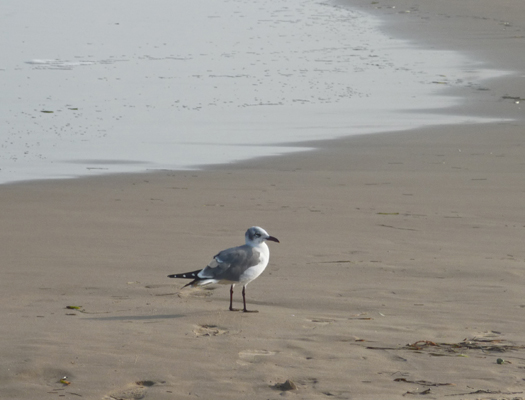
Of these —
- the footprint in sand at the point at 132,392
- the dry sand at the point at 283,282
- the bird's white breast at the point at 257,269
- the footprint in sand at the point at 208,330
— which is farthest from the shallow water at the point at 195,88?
the footprint in sand at the point at 132,392

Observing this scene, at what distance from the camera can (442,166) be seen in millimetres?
11352

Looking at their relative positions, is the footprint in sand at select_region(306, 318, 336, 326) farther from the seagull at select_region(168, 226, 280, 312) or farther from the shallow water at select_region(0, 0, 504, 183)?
the shallow water at select_region(0, 0, 504, 183)

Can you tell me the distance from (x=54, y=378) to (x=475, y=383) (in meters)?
2.28

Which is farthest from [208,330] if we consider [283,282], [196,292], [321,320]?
[283,282]

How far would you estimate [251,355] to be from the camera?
5152mm

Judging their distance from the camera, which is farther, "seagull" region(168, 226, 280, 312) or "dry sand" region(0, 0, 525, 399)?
"seagull" region(168, 226, 280, 312)

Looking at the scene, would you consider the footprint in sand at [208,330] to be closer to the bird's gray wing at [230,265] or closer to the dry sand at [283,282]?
the dry sand at [283,282]

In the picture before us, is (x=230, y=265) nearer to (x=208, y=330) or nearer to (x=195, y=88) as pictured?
(x=208, y=330)

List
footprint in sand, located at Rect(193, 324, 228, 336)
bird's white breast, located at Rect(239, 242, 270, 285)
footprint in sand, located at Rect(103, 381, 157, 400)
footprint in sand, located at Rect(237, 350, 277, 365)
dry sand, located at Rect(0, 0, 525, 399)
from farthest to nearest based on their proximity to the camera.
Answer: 1. bird's white breast, located at Rect(239, 242, 270, 285)
2. footprint in sand, located at Rect(193, 324, 228, 336)
3. footprint in sand, located at Rect(237, 350, 277, 365)
4. dry sand, located at Rect(0, 0, 525, 399)
5. footprint in sand, located at Rect(103, 381, 157, 400)

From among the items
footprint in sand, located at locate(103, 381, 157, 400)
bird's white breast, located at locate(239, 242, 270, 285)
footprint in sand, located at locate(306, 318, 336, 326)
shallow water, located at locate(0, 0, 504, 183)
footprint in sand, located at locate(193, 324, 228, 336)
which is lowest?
footprint in sand, located at locate(103, 381, 157, 400)

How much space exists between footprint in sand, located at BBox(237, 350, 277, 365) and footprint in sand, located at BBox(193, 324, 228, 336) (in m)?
0.40

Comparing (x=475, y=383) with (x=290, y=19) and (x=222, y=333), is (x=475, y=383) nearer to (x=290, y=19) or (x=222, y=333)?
(x=222, y=333)

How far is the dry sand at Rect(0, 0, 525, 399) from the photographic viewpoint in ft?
15.9

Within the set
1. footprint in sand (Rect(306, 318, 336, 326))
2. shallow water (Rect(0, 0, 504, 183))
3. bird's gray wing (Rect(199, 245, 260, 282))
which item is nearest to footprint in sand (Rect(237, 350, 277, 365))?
footprint in sand (Rect(306, 318, 336, 326))
